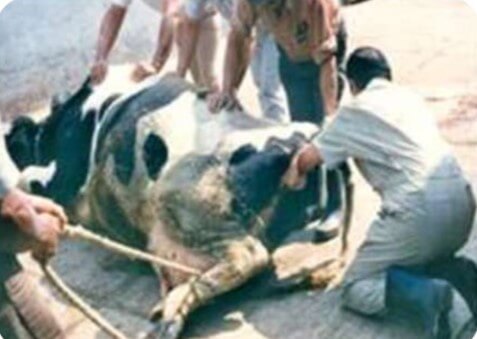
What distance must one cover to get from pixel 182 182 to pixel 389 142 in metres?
0.98

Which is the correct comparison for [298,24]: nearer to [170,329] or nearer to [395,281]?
[395,281]

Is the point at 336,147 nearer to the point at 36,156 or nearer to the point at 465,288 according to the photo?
the point at 465,288

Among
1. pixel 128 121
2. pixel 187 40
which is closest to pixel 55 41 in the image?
pixel 187 40

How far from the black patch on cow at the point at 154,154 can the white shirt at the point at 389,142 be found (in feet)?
2.71

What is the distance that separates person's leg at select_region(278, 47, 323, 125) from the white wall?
11.8 feet

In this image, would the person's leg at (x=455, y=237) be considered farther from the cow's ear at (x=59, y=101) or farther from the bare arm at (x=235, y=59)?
the cow's ear at (x=59, y=101)

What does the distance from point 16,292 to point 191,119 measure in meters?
1.90

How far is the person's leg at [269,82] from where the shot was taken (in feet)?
25.0

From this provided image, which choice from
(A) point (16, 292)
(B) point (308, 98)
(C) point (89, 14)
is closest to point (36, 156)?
(B) point (308, 98)

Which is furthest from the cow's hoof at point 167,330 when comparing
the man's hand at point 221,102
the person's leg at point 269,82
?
the person's leg at point 269,82

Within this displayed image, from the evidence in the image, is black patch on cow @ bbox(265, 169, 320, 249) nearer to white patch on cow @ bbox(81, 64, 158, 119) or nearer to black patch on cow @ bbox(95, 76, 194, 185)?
black patch on cow @ bbox(95, 76, 194, 185)

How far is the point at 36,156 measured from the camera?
697 centimetres

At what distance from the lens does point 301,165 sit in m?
5.84

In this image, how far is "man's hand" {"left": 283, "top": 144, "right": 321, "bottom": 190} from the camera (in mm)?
5781
